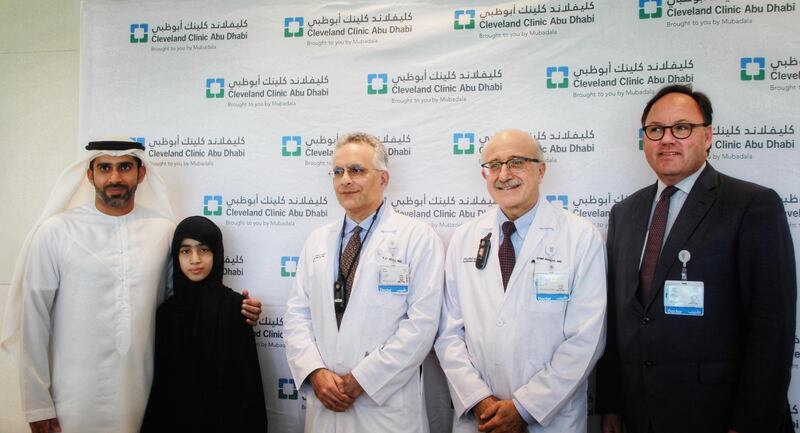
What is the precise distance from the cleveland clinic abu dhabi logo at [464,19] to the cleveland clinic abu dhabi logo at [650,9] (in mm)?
966

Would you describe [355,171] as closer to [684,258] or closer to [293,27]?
[293,27]

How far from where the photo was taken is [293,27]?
3.07 meters

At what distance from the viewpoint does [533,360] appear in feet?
7.16

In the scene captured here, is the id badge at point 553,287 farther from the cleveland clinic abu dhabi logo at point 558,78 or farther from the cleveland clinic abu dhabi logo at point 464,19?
the cleveland clinic abu dhabi logo at point 464,19

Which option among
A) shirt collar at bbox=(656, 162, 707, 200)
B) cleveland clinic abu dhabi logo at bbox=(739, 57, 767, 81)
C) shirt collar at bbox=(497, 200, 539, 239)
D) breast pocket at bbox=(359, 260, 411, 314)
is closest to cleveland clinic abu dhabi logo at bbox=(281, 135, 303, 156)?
breast pocket at bbox=(359, 260, 411, 314)

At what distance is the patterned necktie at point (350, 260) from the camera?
2469 mm

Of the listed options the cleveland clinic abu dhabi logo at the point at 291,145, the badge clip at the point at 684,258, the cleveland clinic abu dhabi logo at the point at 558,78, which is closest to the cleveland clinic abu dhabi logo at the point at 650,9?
the cleveland clinic abu dhabi logo at the point at 558,78

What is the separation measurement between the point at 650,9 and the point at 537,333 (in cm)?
199

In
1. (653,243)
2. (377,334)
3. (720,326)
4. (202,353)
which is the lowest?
(202,353)

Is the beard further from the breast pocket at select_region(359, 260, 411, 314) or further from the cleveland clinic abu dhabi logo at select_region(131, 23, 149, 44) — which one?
the breast pocket at select_region(359, 260, 411, 314)

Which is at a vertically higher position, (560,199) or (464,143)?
(464,143)

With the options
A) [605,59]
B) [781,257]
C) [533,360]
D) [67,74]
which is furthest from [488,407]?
[67,74]

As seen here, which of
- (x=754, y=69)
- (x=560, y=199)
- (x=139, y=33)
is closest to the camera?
(x=754, y=69)

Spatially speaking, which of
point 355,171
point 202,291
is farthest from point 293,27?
point 202,291
